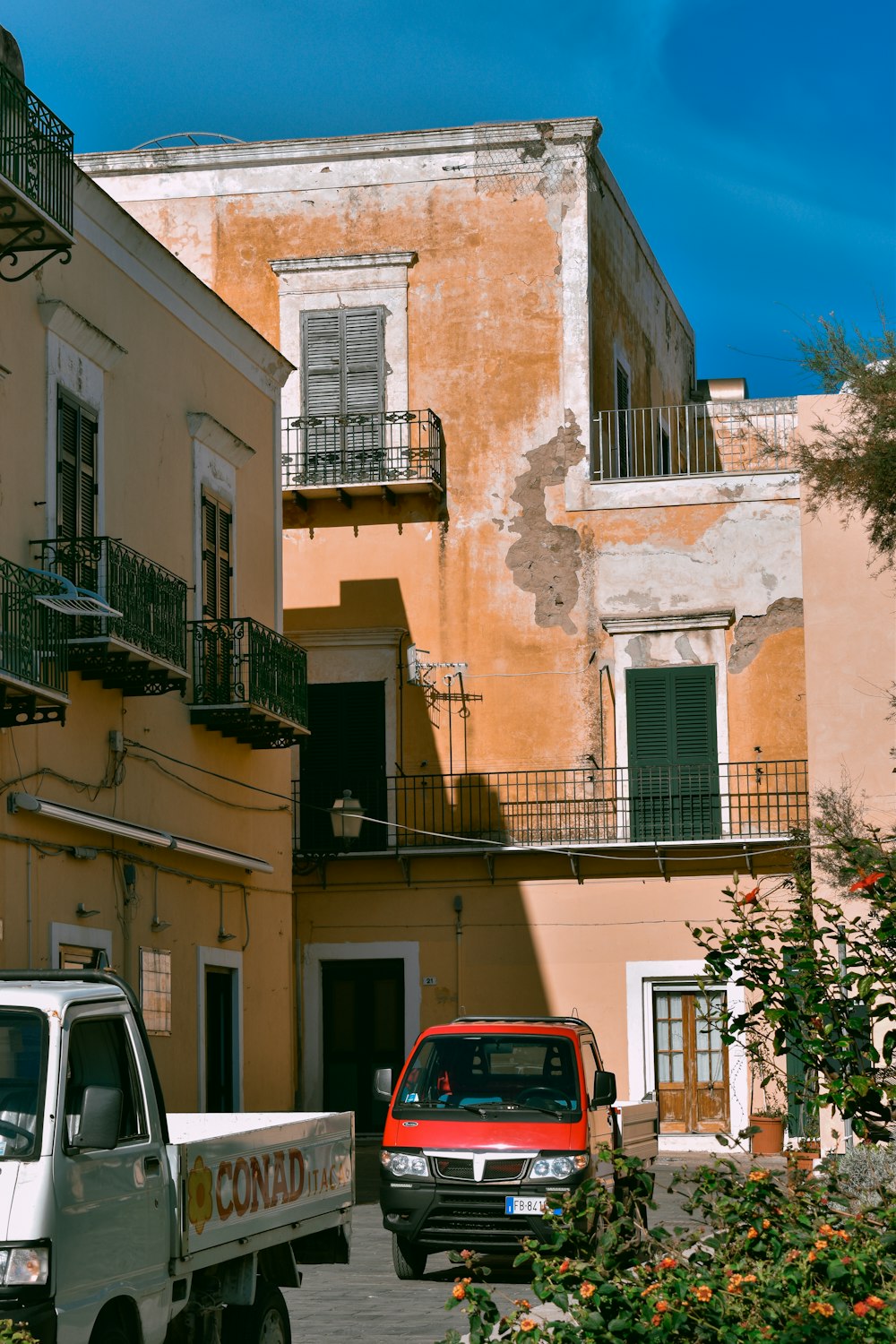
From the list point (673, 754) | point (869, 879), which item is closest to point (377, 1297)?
point (869, 879)

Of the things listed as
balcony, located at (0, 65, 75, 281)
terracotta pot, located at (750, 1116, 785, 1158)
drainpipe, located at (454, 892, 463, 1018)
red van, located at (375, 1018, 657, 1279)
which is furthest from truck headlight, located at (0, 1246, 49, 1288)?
drainpipe, located at (454, 892, 463, 1018)

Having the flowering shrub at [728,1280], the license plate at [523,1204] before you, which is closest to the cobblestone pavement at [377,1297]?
the license plate at [523,1204]

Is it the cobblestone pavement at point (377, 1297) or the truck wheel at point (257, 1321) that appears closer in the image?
the truck wheel at point (257, 1321)

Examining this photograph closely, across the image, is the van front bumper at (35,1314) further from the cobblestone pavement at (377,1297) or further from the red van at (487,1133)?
the red van at (487,1133)

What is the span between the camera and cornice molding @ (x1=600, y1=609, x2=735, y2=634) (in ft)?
84.2

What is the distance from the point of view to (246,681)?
19422 mm

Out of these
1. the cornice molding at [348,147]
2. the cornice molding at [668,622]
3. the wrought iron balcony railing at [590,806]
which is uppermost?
the cornice molding at [348,147]

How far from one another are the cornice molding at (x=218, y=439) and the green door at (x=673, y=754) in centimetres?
699

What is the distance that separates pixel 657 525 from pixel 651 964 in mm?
5768

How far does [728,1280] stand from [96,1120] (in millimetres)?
2578

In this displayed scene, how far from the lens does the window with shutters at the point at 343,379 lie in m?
26.7

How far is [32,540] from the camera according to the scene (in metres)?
15.4

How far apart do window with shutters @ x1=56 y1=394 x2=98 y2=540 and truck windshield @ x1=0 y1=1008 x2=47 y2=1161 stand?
841 cm

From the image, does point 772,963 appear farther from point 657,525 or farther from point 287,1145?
point 657,525
